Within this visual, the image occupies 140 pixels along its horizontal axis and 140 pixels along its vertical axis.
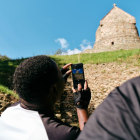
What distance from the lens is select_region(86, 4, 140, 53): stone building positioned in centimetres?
2086

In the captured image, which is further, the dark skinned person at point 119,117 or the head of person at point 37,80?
the head of person at point 37,80

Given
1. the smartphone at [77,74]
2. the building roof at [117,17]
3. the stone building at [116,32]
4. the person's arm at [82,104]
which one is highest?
the building roof at [117,17]

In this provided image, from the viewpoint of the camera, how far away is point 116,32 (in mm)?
21703

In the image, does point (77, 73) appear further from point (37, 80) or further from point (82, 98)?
point (37, 80)

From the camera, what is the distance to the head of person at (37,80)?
119cm

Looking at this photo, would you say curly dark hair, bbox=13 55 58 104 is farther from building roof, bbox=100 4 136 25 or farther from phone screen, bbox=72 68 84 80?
building roof, bbox=100 4 136 25

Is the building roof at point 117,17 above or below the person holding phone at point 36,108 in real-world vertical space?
above

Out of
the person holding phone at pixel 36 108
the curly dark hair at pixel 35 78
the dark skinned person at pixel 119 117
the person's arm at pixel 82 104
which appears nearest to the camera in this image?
the dark skinned person at pixel 119 117

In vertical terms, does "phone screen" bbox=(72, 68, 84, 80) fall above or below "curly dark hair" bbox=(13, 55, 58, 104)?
above

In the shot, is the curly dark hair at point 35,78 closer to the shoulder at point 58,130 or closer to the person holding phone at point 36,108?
the person holding phone at point 36,108

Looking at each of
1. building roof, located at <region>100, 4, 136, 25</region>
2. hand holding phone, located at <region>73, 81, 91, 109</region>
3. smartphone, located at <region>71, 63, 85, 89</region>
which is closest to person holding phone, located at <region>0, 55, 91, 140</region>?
hand holding phone, located at <region>73, 81, 91, 109</region>

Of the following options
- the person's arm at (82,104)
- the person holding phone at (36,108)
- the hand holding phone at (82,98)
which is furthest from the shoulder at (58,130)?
the hand holding phone at (82,98)

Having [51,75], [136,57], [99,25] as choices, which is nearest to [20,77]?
[51,75]

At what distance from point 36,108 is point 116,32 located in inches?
868
